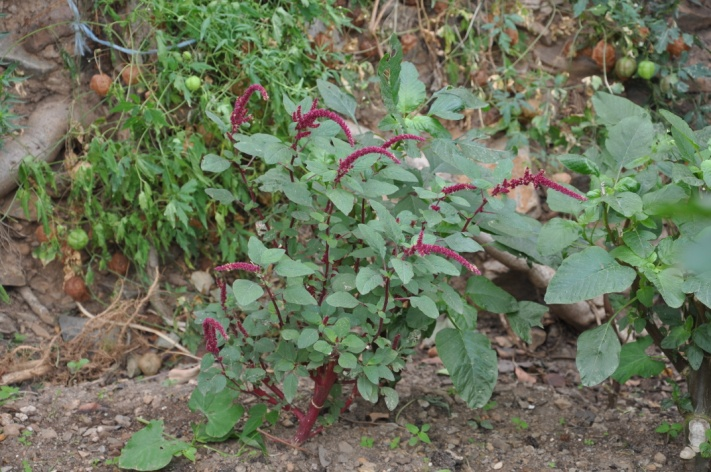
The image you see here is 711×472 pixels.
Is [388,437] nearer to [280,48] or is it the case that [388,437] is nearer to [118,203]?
[118,203]

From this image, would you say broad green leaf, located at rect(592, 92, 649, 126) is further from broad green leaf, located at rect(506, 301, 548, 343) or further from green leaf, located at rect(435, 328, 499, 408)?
green leaf, located at rect(435, 328, 499, 408)

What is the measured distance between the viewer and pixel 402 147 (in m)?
A: 2.21

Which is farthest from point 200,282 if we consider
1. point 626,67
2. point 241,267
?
point 626,67

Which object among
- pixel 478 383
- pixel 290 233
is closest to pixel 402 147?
pixel 290 233

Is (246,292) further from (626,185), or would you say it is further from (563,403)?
(563,403)

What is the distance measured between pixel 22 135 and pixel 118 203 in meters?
0.52

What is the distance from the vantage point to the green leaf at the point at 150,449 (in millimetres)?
2207

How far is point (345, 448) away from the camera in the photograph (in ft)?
7.92

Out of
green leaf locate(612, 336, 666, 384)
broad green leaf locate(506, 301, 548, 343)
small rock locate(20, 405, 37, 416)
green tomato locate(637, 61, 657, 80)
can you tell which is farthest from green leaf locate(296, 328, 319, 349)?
green tomato locate(637, 61, 657, 80)

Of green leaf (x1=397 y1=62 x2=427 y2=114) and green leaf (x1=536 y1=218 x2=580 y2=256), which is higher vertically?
green leaf (x1=397 y1=62 x2=427 y2=114)

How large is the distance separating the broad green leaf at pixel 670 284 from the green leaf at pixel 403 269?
681 mm

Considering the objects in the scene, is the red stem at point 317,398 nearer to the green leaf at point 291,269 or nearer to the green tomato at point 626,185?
the green leaf at point 291,269

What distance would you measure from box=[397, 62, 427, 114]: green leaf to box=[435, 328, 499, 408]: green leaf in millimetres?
743

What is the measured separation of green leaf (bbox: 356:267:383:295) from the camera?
1.88m
